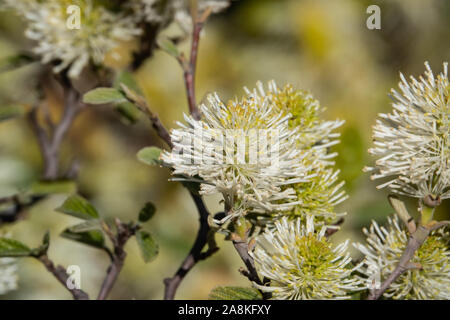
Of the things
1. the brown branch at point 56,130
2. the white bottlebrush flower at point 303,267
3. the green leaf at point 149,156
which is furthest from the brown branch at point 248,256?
the brown branch at point 56,130

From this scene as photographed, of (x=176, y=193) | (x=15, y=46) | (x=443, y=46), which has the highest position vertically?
(x=15, y=46)

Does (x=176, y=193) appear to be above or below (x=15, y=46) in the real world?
below

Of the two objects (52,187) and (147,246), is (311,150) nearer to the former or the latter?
(147,246)

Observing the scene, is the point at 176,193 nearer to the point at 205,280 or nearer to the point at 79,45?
the point at 205,280

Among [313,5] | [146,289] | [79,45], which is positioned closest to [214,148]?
[79,45]

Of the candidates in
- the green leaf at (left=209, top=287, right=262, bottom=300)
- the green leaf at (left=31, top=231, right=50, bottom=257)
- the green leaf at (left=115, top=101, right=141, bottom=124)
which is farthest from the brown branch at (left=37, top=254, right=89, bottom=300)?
the green leaf at (left=115, top=101, right=141, bottom=124)

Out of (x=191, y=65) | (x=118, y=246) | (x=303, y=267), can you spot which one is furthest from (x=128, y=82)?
(x=303, y=267)

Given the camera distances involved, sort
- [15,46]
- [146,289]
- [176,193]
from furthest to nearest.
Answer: [176,193], [15,46], [146,289]
